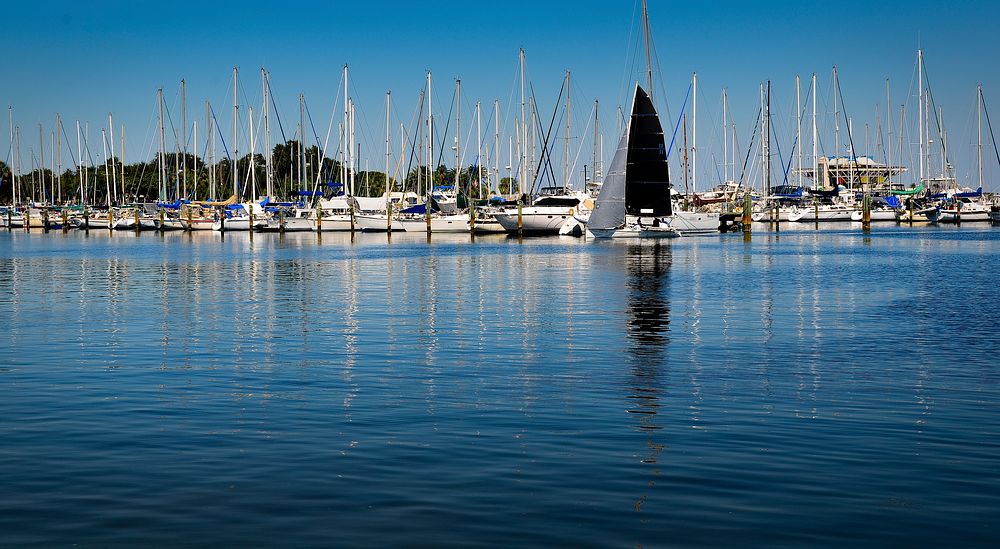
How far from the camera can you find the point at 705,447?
551 inches

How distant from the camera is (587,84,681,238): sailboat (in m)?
80.4

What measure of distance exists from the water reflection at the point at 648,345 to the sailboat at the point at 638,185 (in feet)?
83.2

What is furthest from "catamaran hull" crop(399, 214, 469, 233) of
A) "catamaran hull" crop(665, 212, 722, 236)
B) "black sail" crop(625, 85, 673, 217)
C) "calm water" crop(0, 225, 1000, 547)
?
"calm water" crop(0, 225, 1000, 547)

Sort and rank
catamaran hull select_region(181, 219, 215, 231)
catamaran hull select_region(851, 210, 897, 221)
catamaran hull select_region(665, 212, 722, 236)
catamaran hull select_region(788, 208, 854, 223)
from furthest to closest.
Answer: catamaran hull select_region(851, 210, 897, 221), catamaran hull select_region(788, 208, 854, 223), catamaran hull select_region(181, 219, 215, 231), catamaran hull select_region(665, 212, 722, 236)

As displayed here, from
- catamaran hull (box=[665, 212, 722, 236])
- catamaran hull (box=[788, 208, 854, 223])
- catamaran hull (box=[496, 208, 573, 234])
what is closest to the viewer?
catamaran hull (box=[665, 212, 722, 236])

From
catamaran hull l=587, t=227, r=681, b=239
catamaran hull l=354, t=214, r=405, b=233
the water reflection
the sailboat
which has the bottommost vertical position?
the water reflection

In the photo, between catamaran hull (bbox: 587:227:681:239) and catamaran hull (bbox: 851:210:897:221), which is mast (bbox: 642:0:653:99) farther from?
catamaran hull (bbox: 851:210:897:221)

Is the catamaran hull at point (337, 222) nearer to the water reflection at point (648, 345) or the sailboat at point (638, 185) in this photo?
the sailboat at point (638, 185)

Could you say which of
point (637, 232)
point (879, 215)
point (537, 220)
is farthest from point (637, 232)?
point (879, 215)

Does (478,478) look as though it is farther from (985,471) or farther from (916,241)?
(916,241)

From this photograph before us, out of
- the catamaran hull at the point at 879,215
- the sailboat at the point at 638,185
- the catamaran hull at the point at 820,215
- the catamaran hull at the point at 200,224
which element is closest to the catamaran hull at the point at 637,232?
the sailboat at the point at 638,185

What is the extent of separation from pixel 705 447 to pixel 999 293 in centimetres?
2919

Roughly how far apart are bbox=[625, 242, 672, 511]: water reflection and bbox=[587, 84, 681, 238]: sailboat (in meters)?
25.4

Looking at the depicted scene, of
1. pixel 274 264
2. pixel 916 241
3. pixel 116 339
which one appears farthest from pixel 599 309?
pixel 916 241
